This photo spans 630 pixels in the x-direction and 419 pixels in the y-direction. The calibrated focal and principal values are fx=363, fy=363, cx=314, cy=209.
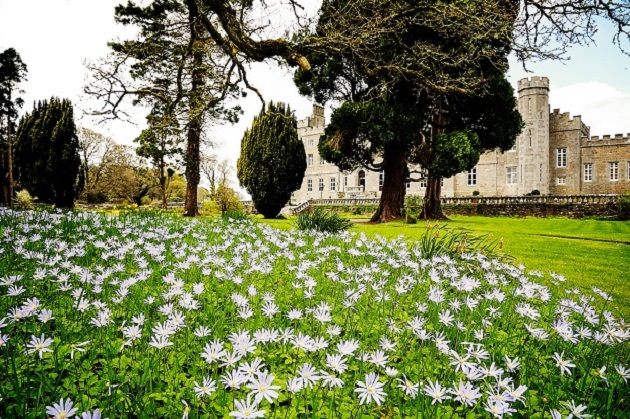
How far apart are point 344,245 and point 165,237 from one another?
2403 mm

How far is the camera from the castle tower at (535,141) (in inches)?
1280

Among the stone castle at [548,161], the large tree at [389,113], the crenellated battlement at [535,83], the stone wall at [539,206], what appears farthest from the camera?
the crenellated battlement at [535,83]

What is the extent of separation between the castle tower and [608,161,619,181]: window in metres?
5.36

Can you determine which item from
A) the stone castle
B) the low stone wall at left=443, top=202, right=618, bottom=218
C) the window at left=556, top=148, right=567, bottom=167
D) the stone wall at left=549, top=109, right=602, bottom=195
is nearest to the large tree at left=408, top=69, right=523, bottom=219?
the low stone wall at left=443, top=202, right=618, bottom=218

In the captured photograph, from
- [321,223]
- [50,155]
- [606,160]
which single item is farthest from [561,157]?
[50,155]

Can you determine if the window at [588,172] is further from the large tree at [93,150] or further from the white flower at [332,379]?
the large tree at [93,150]

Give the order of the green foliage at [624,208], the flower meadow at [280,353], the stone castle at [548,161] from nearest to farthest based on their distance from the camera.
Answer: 1. the flower meadow at [280,353]
2. the green foliage at [624,208]
3. the stone castle at [548,161]

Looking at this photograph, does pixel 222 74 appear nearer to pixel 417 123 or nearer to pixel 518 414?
pixel 417 123

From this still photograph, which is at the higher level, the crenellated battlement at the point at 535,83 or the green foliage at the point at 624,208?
the crenellated battlement at the point at 535,83

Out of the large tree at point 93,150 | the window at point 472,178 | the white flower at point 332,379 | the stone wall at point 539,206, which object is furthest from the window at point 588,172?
the large tree at point 93,150

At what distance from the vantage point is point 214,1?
6816 mm

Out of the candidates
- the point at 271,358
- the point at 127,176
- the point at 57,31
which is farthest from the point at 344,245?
the point at 127,176

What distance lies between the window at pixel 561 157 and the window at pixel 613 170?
3488mm

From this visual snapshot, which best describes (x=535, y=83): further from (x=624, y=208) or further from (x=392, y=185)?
(x=392, y=185)
